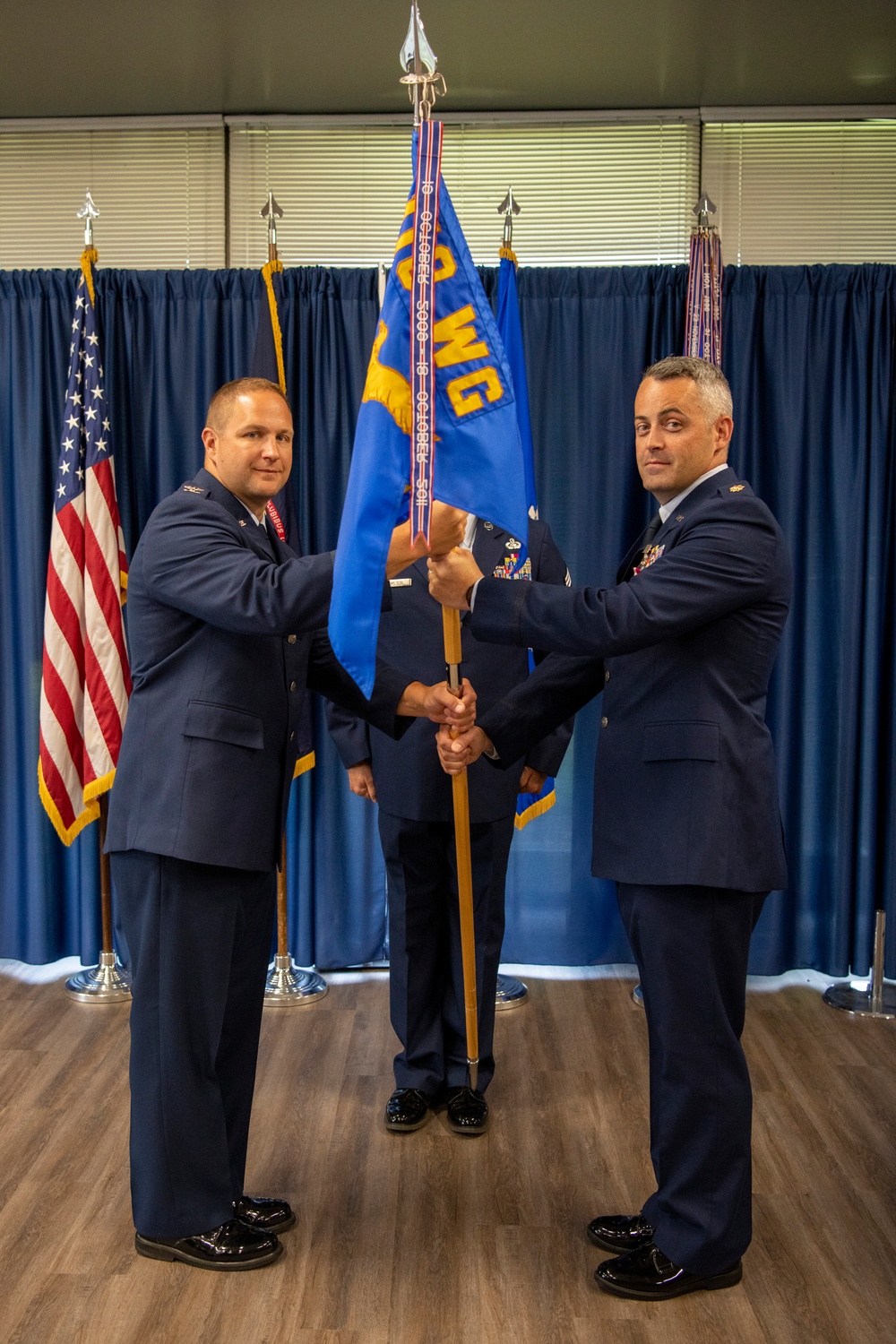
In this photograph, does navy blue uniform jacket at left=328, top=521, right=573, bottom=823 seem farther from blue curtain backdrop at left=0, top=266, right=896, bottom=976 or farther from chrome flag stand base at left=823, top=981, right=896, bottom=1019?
chrome flag stand base at left=823, top=981, right=896, bottom=1019

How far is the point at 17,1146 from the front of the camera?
2.80m

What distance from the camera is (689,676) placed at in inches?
84.9

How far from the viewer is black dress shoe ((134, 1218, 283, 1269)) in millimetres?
2283

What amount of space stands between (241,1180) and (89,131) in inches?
149

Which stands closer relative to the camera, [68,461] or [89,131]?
[68,461]

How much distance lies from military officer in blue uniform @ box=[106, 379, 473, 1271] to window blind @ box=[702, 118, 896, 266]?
2.68 metres

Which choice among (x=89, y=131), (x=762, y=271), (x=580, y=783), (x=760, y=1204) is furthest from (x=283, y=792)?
(x=89, y=131)

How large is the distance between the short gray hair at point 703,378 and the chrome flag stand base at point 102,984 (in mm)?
2719

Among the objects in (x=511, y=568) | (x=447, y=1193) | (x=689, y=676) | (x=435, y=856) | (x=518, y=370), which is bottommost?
(x=447, y=1193)

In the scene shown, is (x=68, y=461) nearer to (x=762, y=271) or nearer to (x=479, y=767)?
(x=479, y=767)

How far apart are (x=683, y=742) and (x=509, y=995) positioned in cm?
198

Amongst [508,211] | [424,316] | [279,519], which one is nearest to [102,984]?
[279,519]

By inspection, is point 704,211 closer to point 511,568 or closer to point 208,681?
point 511,568

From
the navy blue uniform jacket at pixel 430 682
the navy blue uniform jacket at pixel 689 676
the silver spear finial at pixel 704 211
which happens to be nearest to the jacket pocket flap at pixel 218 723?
the navy blue uniform jacket at pixel 689 676
